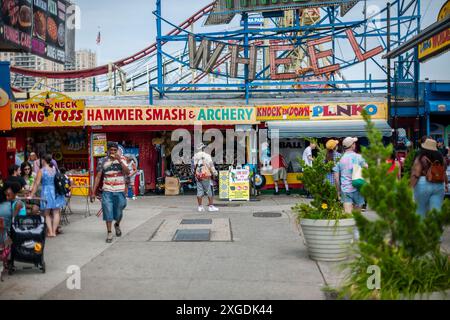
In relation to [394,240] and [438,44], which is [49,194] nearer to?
[394,240]

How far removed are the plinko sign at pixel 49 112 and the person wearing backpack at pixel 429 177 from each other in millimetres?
12777

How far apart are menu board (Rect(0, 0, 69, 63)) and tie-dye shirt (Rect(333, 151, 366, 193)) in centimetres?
671

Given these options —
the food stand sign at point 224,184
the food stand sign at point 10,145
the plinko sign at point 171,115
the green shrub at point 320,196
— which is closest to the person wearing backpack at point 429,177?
the green shrub at point 320,196

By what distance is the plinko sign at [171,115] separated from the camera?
1875 cm

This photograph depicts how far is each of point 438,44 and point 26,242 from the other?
25.3 ft

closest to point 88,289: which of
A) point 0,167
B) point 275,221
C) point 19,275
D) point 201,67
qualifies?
point 19,275

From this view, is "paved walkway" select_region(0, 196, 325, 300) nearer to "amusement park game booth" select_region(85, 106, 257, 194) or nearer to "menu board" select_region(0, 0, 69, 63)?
"menu board" select_region(0, 0, 69, 63)

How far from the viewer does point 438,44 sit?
1011 centimetres

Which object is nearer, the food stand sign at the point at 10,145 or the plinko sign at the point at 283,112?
the food stand sign at the point at 10,145

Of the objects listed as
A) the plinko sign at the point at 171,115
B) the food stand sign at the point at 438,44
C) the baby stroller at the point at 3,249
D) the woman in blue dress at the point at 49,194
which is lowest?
the baby stroller at the point at 3,249

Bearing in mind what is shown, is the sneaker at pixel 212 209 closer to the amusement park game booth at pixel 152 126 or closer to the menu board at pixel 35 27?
the amusement park game booth at pixel 152 126

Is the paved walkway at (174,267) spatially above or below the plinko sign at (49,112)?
below

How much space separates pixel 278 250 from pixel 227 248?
838 mm

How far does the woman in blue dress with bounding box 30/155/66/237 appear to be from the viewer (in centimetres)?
1041
